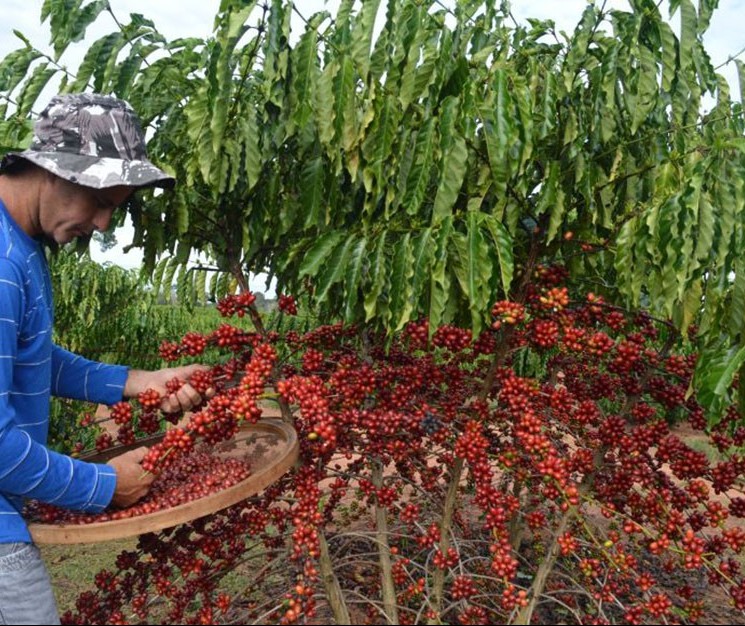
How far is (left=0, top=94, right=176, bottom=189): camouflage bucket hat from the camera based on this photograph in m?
1.69

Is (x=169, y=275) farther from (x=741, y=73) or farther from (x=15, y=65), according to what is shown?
(x=741, y=73)

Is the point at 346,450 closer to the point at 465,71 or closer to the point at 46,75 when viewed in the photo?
the point at 465,71

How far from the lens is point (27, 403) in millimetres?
1822

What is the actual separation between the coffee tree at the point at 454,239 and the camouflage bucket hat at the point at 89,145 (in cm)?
25

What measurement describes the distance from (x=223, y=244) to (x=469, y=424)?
1113 mm

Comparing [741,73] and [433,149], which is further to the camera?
[741,73]

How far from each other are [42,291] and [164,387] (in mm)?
444

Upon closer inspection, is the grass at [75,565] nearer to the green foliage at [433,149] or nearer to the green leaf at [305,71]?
the green foliage at [433,149]

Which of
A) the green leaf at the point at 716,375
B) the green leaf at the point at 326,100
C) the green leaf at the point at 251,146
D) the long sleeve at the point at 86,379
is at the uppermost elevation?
the green leaf at the point at 326,100

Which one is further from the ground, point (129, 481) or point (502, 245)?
point (502, 245)

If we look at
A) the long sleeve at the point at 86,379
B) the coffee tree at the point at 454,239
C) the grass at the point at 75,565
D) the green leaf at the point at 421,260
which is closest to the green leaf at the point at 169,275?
the coffee tree at the point at 454,239

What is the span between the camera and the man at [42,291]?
1.61 m

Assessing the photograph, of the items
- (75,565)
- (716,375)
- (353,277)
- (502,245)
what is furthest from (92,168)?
(75,565)

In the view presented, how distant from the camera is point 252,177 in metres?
2.05
